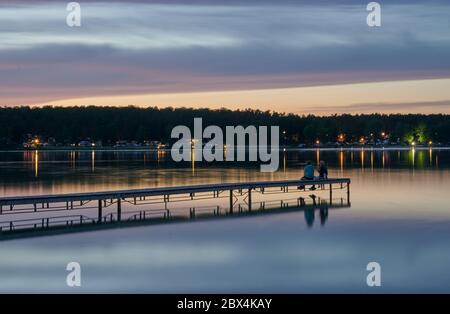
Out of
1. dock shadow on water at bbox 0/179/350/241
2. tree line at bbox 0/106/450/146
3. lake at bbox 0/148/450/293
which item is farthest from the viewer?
tree line at bbox 0/106/450/146

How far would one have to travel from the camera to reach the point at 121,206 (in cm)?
2756

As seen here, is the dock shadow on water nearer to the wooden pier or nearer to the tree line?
the wooden pier

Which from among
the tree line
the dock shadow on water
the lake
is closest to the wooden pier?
the dock shadow on water

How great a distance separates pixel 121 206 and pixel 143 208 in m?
1.23

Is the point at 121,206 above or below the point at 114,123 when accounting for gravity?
below

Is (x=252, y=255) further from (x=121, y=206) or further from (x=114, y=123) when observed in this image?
(x=114, y=123)

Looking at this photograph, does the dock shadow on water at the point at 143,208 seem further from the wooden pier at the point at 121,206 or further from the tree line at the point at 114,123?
the tree line at the point at 114,123

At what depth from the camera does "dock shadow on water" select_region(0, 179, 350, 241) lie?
71.8 ft

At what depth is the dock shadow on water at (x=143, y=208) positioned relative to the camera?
21891 millimetres

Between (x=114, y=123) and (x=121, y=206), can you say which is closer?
(x=121, y=206)

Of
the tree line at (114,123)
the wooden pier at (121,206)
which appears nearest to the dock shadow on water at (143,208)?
the wooden pier at (121,206)

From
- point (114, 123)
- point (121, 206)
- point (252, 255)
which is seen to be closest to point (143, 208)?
point (121, 206)
